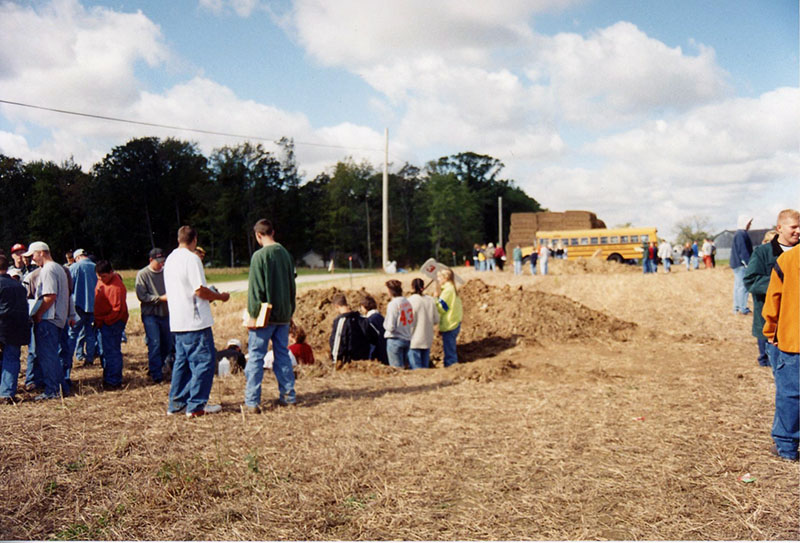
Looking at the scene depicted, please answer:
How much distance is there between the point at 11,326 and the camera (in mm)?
6566

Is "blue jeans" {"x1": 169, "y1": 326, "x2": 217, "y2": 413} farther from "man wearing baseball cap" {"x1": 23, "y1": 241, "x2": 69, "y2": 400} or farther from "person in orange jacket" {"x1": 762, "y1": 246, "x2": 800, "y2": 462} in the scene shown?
"person in orange jacket" {"x1": 762, "y1": 246, "x2": 800, "y2": 462}

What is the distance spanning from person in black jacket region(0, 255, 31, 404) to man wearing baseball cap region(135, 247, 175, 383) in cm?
149

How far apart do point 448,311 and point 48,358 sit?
561cm

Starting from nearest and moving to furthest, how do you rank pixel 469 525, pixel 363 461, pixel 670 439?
pixel 469 525 → pixel 363 461 → pixel 670 439

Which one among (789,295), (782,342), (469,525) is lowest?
(469,525)

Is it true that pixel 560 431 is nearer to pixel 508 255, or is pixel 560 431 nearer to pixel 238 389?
pixel 238 389

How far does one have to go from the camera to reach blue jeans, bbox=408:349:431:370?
9.68 meters

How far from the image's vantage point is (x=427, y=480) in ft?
14.7

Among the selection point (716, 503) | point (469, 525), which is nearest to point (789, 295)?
point (716, 503)

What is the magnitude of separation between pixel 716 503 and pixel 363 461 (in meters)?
2.47

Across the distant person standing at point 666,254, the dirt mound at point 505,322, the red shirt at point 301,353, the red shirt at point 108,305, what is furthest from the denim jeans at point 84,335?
the distant person standing at point 666,254

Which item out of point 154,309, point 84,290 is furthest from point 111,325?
point 84,290

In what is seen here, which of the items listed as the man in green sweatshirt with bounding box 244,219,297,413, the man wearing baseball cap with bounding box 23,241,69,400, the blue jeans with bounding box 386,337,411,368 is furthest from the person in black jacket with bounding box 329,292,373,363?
the man wearing baseball cap with bounding box 23,241,69,400

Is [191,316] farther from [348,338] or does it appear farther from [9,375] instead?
[348,338]
